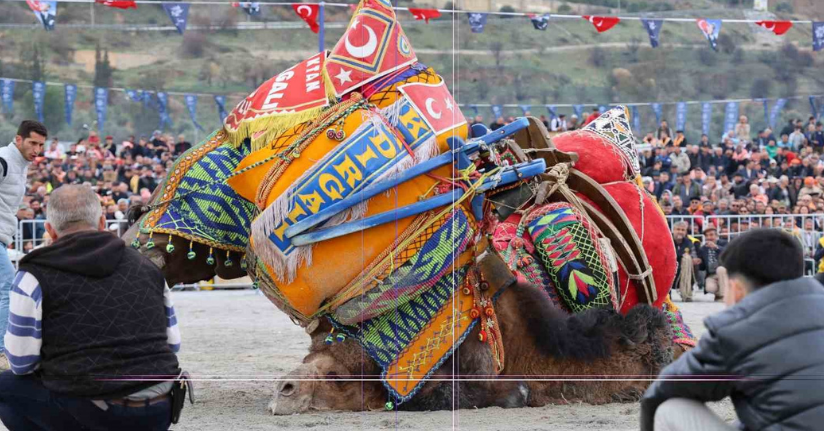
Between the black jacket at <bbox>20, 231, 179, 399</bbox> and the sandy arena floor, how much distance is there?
56.6 inches

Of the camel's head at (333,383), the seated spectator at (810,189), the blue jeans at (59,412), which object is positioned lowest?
the camel's head at (333,383)

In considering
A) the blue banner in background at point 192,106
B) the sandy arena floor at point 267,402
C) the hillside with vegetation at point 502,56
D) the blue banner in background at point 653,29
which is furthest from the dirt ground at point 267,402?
the blue banner in background at point 192,106

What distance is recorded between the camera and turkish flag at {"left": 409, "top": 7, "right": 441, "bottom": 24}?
23.9 feet

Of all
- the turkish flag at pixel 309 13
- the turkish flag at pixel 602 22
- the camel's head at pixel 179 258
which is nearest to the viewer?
the camel's head at pixel 179 258

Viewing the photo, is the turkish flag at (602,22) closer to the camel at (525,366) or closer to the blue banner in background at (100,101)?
the camel at (525,366)

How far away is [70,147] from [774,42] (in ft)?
26.8

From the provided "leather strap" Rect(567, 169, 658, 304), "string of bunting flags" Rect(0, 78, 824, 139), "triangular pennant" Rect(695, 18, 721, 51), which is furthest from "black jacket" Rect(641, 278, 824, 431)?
"triangular pennant" Rect(695, 18, 721, 51)

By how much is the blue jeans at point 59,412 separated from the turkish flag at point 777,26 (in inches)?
177

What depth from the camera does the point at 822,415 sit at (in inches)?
97.4

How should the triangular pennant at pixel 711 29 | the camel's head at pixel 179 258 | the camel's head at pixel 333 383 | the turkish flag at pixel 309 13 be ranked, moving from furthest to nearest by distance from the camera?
the turkish flag at pixel 309 13 → the triangular pennant at pixel 711 29 → the camel's head at pixel 179 258 → the camel's head at pixel 333 383

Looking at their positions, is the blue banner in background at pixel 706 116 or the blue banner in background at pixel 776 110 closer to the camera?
the blue banner in background at pixel 776 110

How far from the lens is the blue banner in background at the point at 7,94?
25.9 feet

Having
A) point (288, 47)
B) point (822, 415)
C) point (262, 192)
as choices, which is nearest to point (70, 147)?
point (288, 47)

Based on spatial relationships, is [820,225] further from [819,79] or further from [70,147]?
[70,147]
